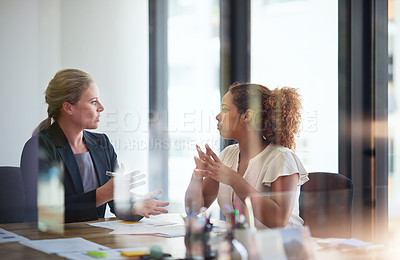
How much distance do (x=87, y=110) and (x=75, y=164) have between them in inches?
12.7

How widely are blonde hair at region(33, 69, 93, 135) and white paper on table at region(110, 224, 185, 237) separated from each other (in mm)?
785

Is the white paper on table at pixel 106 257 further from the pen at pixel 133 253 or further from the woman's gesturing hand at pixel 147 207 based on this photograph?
the woman's gesturing hand at pixel 147 207

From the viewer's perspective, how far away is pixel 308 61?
2.90m

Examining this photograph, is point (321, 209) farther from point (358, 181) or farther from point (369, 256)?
point (369, 256)

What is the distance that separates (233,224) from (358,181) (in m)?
1.54

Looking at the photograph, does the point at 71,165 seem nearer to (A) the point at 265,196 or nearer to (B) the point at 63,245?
(B) the point at 63,245

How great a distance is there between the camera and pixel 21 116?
280 centimetres

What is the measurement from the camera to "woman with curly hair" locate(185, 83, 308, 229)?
1.92 metres

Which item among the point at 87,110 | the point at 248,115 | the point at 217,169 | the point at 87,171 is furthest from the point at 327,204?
the point at 87,110

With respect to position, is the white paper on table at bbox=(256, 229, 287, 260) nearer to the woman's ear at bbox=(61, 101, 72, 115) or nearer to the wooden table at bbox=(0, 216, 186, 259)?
the wooden table at bbox=(0, 216, 186, 259)

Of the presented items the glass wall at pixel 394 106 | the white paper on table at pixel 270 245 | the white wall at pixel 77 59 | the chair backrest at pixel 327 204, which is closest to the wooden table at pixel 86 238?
the white paper on table at pixel 270 245

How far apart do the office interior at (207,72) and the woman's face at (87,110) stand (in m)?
0.52

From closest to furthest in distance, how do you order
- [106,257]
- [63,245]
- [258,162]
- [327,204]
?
[106,257] → [63,245] → [258,162] → [327,204]

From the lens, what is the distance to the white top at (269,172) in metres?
1.96
